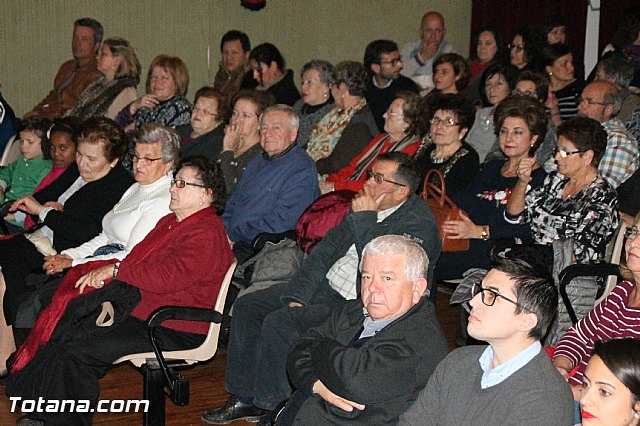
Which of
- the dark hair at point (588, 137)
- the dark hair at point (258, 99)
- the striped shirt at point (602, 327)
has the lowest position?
the striped shirt at point (602, 327)

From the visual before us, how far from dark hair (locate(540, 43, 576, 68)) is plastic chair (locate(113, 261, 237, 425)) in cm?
348

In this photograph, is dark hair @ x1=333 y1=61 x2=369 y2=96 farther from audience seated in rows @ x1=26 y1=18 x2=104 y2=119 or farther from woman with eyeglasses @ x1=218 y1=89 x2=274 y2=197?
audience seated in rows @ x1=26 y1=18 x2=104 y2=119

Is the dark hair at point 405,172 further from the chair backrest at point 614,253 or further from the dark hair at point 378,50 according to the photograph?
the dark hair at point 378,50

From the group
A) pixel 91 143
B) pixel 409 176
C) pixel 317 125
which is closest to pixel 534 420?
pixel 409 176

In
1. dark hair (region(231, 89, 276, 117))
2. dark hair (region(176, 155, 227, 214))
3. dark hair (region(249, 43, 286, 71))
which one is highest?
dark hair (region(249, 43, 286, 71))

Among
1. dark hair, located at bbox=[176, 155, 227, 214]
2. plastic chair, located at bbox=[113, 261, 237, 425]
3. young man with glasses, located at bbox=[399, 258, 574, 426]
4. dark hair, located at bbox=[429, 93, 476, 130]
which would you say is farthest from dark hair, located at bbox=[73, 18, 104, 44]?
young man with glasses, located at bbox=[399, 258, 574, 426]

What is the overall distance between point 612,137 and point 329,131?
178 cm

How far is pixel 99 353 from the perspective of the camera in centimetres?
357

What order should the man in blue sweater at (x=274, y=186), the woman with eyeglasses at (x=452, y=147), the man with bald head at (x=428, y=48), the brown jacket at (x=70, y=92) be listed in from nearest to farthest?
1. the man in blue sweater at (x=274, y=186)
2. the woman with eyeglasses at (x=452, y=147)
3. the brown jacket at (x=70, y=92)
4. the man with bald head at (x=428, y=48)

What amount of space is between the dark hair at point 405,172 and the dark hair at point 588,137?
736 mm

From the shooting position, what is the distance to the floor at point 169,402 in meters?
3.93

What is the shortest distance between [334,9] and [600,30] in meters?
2.78

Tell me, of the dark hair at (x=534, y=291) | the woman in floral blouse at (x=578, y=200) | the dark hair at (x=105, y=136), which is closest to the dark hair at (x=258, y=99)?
the dark hair at (x=105, y=136)

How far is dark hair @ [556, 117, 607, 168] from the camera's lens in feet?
13.1
